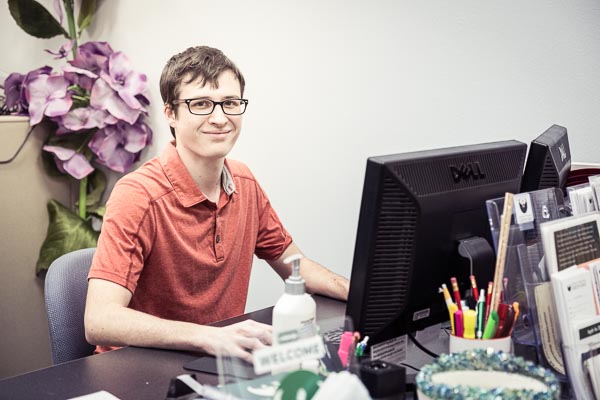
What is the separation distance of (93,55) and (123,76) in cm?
15

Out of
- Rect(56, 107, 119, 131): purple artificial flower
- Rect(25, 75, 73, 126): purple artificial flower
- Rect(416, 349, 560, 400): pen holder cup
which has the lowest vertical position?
Rect(416, 349, 560, 400): pen holder cup

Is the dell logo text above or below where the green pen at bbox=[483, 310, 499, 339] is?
above

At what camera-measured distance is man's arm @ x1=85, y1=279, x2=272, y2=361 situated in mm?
1337

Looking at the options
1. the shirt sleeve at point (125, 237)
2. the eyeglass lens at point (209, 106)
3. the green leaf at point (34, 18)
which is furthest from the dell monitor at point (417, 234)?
the green leaf at point (34, 18)

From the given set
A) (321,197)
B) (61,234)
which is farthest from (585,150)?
(61,234)

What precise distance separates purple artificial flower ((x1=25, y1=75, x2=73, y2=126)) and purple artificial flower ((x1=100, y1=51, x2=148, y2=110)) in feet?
0.54

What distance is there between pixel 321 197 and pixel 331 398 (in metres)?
1.77

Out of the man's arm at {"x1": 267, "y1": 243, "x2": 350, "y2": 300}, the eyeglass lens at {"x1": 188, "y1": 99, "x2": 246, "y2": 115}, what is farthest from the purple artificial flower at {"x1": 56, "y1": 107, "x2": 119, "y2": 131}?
the man's arm at {"x1": 267, "y1": 243, "x2": 350, "y2": 300}

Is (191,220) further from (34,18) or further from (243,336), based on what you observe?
(34,18)

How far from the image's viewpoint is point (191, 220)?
1870 mm

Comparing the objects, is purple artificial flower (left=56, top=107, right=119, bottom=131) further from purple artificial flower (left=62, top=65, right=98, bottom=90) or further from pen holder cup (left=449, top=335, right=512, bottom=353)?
pen holder cup (left=449, top=335, right=512, bottom=353)

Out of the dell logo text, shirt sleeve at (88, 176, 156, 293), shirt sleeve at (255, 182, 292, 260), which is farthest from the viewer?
shirt sleeve at (255, 182, 292, 260)

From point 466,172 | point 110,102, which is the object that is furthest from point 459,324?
point 110,102

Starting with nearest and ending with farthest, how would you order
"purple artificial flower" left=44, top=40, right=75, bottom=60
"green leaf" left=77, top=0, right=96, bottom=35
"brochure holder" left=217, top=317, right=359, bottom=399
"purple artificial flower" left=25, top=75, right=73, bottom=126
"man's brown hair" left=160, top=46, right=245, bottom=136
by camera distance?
1. "brochure holder" left=217, top=317, right=359, bottom=399
2. "man's brown hair" left=160, top=46, right=245, bottom=136
3. "purple artificial flower" left=25, top=75, right=73, bottom=126
4. "purple artificial flower" left=44, top=40, right=75, bottom=60
5. "green leaf" left=77, top=0, right=96, bottom=35
